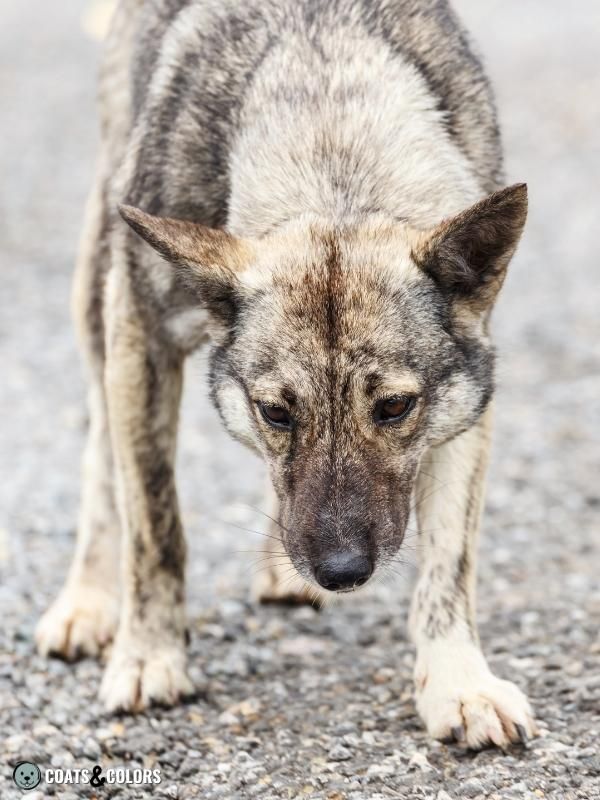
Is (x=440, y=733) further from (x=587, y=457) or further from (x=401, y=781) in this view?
(x=587, y=457)

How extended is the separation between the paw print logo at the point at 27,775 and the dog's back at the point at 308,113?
6.39ft

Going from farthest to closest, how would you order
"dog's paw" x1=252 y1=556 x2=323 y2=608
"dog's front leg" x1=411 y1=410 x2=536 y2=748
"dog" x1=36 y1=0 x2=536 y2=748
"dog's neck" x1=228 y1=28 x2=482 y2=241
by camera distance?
"dog's paw" x1=252 y1=556 x2=323 y2=608
"dog's neck" x1=228 y1=28 x2=482 y2=241
"dog's front leg" x1=411 y1=410 x2=536 y2=748
"dog" x1=36 y1=0 x2=536 y2=748

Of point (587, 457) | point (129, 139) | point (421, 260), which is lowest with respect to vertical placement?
point (587, 457)

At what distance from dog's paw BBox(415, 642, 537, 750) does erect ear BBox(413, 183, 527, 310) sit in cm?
125

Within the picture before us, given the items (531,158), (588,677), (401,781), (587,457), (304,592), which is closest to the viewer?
(401,781)

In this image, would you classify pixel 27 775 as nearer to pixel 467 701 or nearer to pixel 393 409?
pixel 467 701

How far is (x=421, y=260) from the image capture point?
13.1 feet

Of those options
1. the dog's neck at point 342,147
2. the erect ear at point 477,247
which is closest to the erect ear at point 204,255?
the dog's neck at point 342,147

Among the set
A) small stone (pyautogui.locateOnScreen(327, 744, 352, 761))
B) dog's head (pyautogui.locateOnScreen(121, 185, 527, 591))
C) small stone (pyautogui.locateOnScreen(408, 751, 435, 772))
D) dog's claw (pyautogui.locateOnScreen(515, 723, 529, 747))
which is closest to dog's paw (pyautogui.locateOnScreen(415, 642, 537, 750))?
dog's claw (pyautogui.locateOnScreen(515, 723, 529, 747))

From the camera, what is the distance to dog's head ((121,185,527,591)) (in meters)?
3.80

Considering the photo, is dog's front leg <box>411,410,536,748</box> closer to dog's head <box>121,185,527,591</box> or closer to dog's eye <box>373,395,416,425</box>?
dog's head <box>121,185,527,591</box>

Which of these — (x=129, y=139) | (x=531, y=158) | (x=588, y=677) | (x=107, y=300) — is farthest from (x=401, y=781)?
(x=531, y=158)

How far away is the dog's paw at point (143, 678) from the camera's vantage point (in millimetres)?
4629

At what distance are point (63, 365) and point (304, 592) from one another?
4.56 metres
